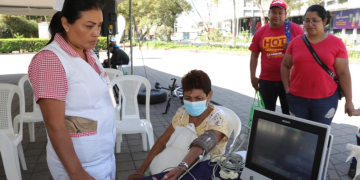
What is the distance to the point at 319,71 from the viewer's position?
239cm

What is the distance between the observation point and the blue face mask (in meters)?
1.85

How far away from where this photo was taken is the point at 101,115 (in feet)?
4.33

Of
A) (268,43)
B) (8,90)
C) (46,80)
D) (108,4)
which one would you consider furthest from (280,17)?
(108,4)

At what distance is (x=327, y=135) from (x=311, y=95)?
4.93ft

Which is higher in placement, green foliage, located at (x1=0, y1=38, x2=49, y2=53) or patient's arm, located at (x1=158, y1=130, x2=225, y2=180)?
green foliage, located at (x1=0, y1=38, x2=49, y2=53)

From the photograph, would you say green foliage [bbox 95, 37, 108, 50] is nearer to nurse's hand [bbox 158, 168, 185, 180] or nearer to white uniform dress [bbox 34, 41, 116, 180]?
white uniform dress [bbox 34, 41, 116, 180]

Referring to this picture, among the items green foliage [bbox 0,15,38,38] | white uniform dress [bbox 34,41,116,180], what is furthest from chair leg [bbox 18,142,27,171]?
green foliage [bbox 0,15,38,38]

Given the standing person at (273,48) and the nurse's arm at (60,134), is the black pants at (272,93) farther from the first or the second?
the nurse's arm at (60,134)

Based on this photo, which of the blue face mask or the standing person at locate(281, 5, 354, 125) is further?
the standing person at locate(281, 5, 354, 125)

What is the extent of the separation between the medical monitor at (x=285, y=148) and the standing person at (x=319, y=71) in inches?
53.8

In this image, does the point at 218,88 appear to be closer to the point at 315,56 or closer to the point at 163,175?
the point at 315,56

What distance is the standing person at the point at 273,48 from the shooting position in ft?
9.58

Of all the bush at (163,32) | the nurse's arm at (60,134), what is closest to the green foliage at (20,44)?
the bush at (163,32)

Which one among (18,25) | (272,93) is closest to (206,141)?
(272,93)
